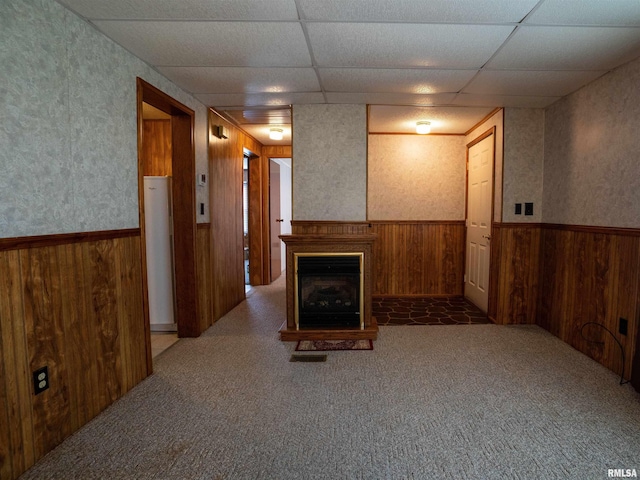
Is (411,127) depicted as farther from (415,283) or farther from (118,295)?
(118,295)

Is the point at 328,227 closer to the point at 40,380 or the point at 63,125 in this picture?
the point at 63,125

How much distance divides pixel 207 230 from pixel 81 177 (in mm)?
1670

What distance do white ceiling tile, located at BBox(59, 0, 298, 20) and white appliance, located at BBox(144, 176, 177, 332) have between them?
62.4 inches

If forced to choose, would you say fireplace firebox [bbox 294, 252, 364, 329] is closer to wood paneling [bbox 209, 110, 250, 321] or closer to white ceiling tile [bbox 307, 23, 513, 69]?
wood paneling [bbox 209, 110, 250, 321]

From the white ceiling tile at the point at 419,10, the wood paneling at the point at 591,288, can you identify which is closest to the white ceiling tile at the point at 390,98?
the white ceiling tile at the point at 419,10

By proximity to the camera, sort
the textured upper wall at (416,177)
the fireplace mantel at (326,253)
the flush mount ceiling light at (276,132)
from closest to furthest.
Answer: the fireplace mantel at (326,253) → the flush mount ceiling light at (276,132) → the textured upper wall at (416,177)

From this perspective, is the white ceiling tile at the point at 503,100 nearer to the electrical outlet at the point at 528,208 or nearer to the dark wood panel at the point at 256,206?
the electrical outlet at the point at 528,208

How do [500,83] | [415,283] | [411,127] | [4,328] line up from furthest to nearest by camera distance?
[415,283], [411,127], [500,83], [4,328]

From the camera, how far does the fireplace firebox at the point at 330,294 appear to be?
3160mm

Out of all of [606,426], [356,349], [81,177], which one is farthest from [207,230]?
[606,426]

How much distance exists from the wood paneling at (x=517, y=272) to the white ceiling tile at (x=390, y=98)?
4.90 feet

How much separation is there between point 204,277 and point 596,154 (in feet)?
12.2

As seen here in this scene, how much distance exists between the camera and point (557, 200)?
3.28 metres

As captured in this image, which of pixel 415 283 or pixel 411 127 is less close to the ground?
pixel 411 127
